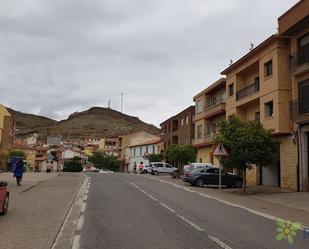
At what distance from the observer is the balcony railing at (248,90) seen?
3838cm

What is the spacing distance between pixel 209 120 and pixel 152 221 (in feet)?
142

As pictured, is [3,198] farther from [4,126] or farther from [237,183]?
[4,126]

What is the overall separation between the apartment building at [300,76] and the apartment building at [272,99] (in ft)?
2.26

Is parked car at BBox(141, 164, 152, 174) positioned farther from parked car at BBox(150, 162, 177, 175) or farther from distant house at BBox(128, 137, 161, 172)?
distant house at BBox(128, 137, 161, 172)

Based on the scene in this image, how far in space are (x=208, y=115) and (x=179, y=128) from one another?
21332 millimetres

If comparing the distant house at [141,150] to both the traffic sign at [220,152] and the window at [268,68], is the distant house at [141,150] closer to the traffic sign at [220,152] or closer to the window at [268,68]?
the window at [268,68]

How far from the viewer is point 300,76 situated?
30.7m

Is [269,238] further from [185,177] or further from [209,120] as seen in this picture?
[209,120]

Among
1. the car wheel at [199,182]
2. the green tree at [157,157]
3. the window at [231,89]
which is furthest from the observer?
the green tree at [157,157]

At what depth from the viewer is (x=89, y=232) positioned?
11.6m

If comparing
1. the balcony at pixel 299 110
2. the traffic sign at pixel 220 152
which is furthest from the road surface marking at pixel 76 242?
the balcony at pixel 299 110

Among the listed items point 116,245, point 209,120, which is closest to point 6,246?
point 116,245

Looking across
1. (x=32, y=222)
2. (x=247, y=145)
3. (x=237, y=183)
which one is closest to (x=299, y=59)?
(x=247, y=145)

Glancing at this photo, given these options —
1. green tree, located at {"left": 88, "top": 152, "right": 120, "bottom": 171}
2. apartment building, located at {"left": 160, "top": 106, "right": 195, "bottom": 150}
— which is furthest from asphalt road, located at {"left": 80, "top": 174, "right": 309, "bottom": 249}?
green tree, located at {"left": 88, "top": 152, "right": 120, "bottom": 171}
